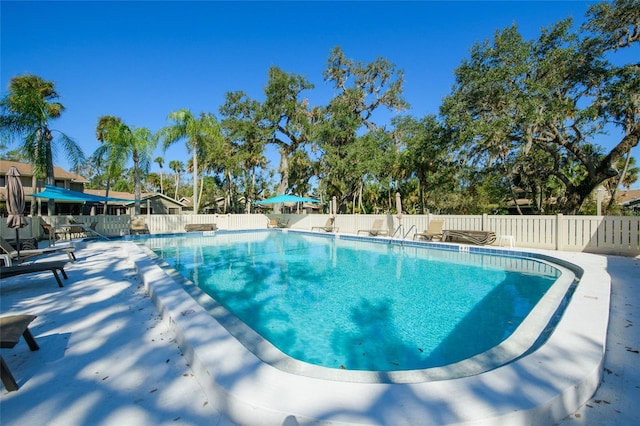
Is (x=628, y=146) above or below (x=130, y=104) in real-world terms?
below

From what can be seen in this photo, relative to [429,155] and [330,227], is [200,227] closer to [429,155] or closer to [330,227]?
[330,227]

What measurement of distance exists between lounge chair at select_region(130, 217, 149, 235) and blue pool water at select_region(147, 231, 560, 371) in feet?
19.9

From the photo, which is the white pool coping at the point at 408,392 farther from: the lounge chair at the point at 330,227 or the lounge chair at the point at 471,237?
the lounge chair at the point at 330,227

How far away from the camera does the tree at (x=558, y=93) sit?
11742 mm

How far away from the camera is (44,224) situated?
12.2m

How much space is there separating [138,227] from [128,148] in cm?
493

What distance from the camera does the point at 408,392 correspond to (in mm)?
1919

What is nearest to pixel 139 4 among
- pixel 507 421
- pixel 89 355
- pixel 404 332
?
pixel 89 355

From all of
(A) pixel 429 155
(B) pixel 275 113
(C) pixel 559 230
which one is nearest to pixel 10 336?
(C) pixel 559 230

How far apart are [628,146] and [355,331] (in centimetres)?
1491

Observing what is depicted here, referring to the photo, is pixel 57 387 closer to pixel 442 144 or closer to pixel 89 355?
pixel 89 355

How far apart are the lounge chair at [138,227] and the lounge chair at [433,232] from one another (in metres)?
13.5

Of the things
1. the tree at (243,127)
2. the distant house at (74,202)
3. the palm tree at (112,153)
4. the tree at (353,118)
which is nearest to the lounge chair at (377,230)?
the tree at (353,118)

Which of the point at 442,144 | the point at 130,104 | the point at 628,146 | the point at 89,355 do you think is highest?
the point at 130,104
